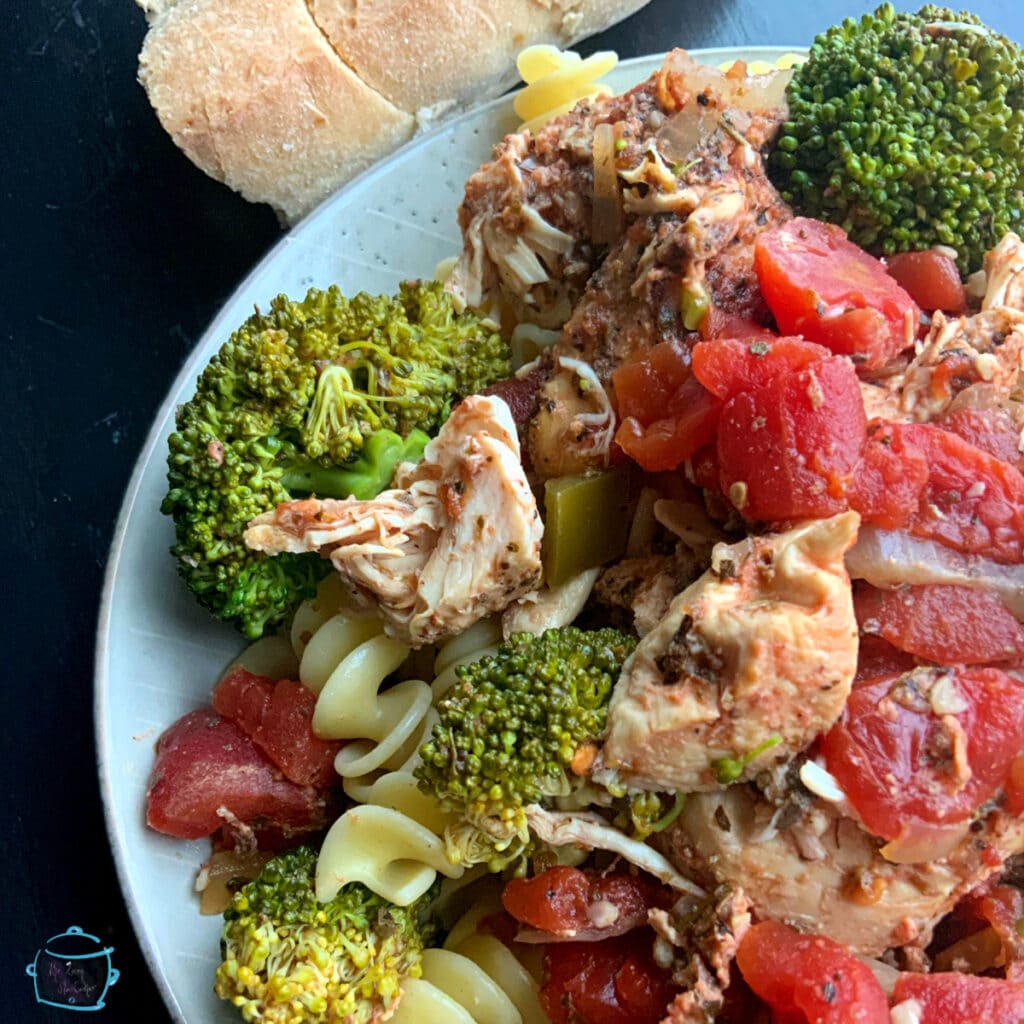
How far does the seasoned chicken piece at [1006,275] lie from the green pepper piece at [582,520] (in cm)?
121

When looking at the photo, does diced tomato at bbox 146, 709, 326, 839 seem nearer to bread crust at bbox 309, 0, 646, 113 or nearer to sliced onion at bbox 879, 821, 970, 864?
sliced onion at bbox 879, 821, 970, 864

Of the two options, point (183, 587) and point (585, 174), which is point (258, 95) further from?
point (183, 587)

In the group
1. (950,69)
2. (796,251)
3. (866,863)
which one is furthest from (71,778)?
(950,69)

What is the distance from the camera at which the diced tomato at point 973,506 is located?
2.46 meters

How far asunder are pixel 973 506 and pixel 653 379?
0.91m

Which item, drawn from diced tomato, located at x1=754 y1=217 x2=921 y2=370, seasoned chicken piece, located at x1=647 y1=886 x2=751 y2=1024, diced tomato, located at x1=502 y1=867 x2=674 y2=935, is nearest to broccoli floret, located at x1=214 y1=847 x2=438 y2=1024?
diced tomato, located at x1=502 y1=867 x2=674 y2=935

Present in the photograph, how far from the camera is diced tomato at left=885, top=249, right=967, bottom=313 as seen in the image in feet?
9.88


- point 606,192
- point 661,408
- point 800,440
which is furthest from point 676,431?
point 606,192

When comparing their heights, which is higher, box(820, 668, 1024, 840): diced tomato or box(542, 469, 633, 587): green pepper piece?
box(542, 469, 633, 587): green pepper piece

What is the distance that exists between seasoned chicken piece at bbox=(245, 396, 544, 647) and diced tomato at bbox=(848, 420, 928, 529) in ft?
2.82

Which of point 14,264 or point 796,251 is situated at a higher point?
point 14,264

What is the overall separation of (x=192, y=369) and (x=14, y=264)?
5.19ft

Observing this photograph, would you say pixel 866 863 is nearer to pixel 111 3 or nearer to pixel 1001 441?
pixel 1001 441

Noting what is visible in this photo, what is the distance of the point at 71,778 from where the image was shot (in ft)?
11.9
